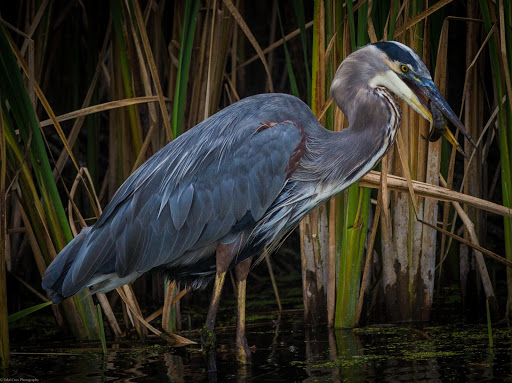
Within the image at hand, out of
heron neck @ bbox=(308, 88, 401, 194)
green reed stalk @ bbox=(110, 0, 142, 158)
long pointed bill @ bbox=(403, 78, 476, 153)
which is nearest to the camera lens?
long pointed bill @ bbox=(403, 78, 476, 153)

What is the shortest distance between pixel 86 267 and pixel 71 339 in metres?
0.73

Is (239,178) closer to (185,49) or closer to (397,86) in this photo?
(185,49)

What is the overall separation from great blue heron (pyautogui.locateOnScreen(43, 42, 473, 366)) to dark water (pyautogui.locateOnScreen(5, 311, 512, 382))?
0.27 metres

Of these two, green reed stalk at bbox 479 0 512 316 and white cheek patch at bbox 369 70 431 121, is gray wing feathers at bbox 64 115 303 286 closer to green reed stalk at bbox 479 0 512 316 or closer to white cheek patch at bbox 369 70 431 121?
white cheek patch at bbox 369 70 431 121

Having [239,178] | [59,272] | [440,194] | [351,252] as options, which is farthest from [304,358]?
[59,272]

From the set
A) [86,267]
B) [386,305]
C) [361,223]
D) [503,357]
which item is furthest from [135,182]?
[503,357]

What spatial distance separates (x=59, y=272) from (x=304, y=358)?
123 cm

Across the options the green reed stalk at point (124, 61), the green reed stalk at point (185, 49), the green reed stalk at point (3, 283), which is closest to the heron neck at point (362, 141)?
the green reed stalk at point (185, 49)

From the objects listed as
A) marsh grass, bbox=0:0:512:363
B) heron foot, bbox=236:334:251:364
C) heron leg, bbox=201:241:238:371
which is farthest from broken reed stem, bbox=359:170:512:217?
heron foot, bbox=236:334:251:364

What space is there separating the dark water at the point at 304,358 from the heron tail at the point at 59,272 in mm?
328

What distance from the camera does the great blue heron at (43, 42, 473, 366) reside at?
3580 millimetres

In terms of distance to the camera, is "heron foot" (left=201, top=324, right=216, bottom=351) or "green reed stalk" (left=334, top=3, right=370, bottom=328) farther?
"green reed stalk" (left=334, top=3, right=370, bottom=328)

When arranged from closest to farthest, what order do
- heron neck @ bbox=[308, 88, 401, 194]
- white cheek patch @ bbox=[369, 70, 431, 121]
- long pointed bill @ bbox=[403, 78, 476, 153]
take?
long pointed bill @ bbox=[403, 78, 476, 153], white cheek patch @ bbox=[369, 70, 431, 121], heron neck @ bbox=[308, 88, 401, 194]

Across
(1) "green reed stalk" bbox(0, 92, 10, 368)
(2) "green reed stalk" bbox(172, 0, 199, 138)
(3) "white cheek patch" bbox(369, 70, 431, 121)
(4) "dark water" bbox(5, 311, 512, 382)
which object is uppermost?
(2) "green reed stalk" bbox(172, 0, 199, 138)
